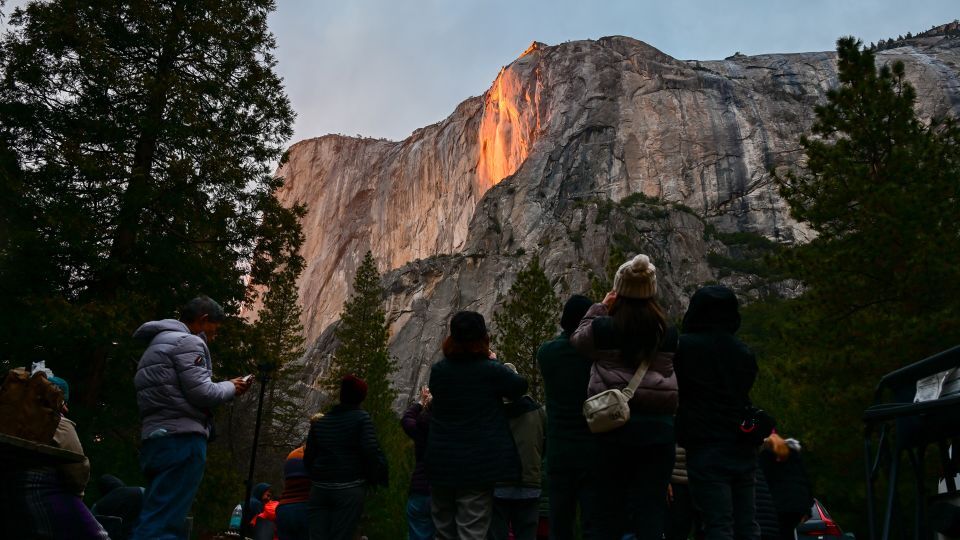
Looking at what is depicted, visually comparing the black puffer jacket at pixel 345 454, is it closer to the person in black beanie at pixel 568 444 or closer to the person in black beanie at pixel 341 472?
the person in black beanie at pixel 341 472

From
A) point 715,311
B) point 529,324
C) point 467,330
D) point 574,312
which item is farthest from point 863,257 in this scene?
point 529,324

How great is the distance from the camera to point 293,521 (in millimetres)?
8156

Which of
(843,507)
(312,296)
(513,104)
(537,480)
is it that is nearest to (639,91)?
(513,104)

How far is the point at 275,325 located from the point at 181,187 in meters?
27.0

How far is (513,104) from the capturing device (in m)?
87.6

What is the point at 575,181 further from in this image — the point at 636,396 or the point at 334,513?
the point at 636,396

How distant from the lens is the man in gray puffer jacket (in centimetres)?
520

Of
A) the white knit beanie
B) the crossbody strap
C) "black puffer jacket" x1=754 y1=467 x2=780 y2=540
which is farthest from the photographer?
"black puffer jacket" x1=754 y1=467 x2=780 y2=540

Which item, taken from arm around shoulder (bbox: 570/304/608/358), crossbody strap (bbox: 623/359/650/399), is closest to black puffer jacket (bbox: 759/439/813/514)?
crossbody strap (bbox: 623/359/650/399)

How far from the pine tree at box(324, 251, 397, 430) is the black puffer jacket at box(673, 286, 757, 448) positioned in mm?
27897

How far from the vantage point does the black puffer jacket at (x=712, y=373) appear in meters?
4.84

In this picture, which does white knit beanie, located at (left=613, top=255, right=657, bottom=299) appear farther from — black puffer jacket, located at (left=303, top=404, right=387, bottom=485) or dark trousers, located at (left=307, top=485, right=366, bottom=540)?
dark trousers, located at (left=307, top=485, right=366, bottom=540)

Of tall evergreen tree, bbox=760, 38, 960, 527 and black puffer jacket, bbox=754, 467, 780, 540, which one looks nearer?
black puffer jacket, bbox=754, 467, 780, 540

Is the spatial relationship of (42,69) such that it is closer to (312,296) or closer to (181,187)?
(181,187)
